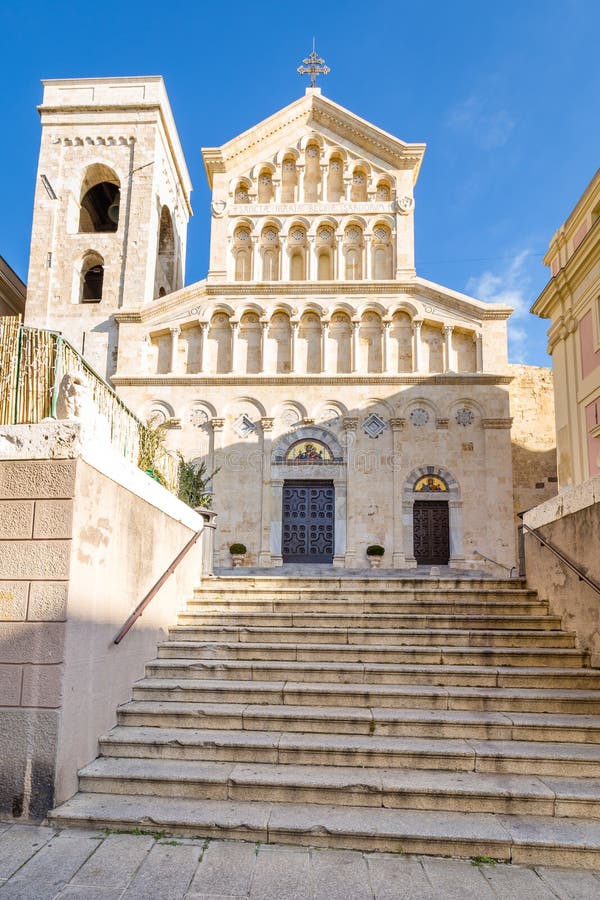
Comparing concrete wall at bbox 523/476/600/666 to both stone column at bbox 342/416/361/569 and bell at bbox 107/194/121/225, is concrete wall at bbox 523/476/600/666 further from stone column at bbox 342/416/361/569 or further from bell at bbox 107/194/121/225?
bell at bbox 107/194/121/225

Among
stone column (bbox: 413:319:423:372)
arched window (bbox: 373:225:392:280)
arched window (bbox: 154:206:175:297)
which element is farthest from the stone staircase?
arched window (bbox: 154:206:175:297)

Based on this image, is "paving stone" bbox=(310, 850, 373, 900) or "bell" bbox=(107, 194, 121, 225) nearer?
"paving stone" bbox=(310, 850, 373, 900)

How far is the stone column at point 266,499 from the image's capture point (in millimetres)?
19859

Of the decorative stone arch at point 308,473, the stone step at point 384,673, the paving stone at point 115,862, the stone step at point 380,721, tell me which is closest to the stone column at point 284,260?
the decorative stone arch at point 308,473

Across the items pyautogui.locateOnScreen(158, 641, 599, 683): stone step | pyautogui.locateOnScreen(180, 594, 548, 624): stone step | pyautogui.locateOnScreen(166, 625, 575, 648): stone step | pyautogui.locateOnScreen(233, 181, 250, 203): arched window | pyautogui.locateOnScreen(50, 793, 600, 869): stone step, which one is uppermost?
pyautogui.locateOnScreen(233, 181, 250, 203): arched window

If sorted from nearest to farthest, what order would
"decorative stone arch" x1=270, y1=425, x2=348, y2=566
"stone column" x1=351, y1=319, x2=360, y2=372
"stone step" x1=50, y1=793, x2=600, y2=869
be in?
"stone step" x1=50, y1=793, x2=600, y2=869 → "decorative stone arch" x1=270, y1=425, x2=348, y2=566 → "stone column" x1=351, y1=319, x2=360, y2=372

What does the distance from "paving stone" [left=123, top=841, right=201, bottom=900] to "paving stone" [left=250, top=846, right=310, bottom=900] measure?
1.42 ft

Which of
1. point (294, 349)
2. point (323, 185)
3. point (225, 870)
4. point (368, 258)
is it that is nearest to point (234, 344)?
point (294, 349)

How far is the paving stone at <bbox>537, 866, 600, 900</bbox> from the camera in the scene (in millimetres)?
3904

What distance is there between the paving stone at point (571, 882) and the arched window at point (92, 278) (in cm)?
2396

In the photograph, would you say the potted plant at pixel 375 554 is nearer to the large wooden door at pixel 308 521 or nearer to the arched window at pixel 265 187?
the large wooden door at pixel 308 521

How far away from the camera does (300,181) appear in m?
24.0

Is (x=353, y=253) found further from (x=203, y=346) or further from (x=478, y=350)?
(x=203, y=346)

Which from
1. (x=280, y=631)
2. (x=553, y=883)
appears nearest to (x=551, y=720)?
(x=553, y=883)
